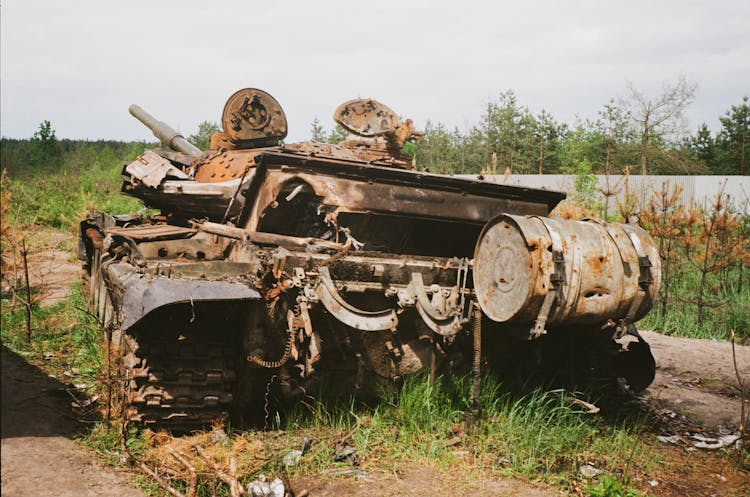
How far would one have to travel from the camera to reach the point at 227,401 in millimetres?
4105

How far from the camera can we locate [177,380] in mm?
4016

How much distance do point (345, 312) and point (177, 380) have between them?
1050mm

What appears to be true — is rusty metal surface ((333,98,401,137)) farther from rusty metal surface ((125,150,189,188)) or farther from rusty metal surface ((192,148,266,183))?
rusty metal surface ((125,150,189,188))

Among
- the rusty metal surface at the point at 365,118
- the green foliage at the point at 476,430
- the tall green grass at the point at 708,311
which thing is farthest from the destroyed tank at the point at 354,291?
the tall green grass at the point at 708,311

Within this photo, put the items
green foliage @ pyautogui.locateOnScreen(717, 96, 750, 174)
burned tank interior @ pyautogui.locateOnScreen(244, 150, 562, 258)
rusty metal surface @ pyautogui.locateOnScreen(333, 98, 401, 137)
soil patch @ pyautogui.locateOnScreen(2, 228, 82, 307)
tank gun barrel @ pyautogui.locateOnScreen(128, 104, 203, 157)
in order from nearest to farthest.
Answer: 1. soil patch @ pyautogui.locateOnScreen(2, 228, 82, 307)
2. burned tank interior @ pyautogui.locateOnScreen(244, 150, 562, 258)
3. rusty metal surface @ pyautogui.locateOnScreen(333, 98, 401, 137)
4. tank gun barrel @ pyautogui.locateOnScreen(128, 104, 203, 157)
5. green foliage @ pyautogui.locateOnScreen(717, 96, 750, 174)

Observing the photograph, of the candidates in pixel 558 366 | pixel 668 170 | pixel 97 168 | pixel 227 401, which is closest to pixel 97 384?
pixel 227 401

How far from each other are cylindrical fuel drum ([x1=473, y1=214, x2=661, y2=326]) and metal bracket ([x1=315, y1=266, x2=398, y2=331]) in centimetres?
66

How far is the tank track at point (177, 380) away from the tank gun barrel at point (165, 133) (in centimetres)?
402

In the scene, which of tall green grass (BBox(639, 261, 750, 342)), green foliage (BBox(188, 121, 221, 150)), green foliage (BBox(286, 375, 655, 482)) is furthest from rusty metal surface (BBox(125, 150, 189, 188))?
green foliage (BBox(188, 121, 221, 150))

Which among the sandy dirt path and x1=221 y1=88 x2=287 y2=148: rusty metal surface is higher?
x1=221 y1=88 x2=287 y2=148: rusty metal surface

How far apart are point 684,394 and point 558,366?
183 cm

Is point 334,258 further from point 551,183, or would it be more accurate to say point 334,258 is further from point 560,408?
point 551,183

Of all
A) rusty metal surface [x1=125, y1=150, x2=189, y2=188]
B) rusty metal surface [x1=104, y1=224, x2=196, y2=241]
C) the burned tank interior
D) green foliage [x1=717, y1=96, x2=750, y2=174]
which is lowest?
rusty metal surface [x1=104, y1=224, x2=196, y2=241]

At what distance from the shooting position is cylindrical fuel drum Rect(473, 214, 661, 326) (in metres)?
3.94
